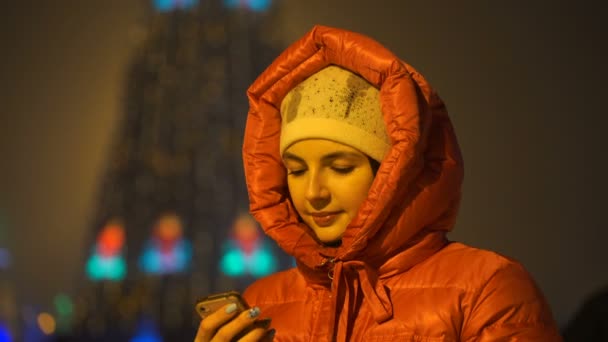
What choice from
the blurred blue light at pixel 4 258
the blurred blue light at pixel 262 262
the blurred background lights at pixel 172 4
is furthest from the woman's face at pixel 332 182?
the blurred blue light at pixel 4 258

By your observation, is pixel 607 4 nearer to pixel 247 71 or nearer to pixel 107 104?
pixel 247 71

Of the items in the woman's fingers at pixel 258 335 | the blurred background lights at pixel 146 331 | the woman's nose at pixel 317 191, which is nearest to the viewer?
the woman's fingers at pixel 258 335

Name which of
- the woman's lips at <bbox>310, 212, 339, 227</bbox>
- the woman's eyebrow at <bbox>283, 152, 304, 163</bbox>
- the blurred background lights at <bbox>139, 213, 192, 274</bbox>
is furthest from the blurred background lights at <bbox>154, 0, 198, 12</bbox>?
the woman's lips at <bbox>310, 212, 339, 227</bbox>

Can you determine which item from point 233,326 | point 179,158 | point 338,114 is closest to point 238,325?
point 233,326

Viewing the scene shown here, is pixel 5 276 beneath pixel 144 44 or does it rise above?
beneath

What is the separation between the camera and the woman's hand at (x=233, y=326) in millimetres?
1060

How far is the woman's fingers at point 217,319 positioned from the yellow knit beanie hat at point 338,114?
0.32 metres

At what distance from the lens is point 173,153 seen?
2.00 m

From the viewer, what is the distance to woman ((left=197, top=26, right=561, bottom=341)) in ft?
3.63

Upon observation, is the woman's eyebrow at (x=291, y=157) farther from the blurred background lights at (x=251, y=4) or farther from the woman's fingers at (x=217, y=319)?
the blurred background lights at (x=251, y=4)

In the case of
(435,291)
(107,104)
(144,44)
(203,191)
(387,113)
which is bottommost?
(435,291)

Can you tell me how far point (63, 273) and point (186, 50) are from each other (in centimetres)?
69

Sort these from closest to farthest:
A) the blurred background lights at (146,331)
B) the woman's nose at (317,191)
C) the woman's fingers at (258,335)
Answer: the woman's fingers at (258,335)
the woman's nose at (317,191)
the blurred background lights at (146,331)

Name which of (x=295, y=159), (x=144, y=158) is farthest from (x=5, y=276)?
(x=295, y=159)
